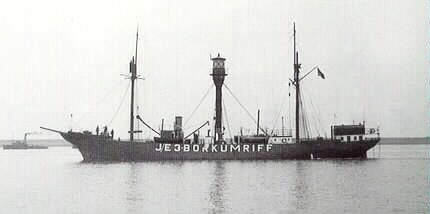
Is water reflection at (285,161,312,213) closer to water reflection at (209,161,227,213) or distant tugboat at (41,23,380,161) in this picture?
water reflection at (209,161,227,213)

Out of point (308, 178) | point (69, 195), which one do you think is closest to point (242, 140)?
point (308, 178)

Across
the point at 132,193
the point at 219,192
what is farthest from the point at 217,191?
the point at 132,193

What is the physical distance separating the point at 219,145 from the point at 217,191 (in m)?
23.9

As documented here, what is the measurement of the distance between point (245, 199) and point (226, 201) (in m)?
1.19

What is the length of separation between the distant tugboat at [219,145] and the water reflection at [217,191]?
32.5ft

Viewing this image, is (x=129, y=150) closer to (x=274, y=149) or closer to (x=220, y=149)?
(x=220, y=149)

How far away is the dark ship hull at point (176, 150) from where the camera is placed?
53219mm

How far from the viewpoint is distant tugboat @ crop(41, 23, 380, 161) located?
175 feet

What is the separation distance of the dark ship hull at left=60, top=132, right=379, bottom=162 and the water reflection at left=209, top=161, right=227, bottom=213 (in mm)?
9730

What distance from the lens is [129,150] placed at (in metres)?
53.5

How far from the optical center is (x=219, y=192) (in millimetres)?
30094

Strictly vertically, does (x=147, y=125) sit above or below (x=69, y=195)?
above

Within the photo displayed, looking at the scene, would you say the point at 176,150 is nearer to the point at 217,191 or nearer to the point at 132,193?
the point at 217,191

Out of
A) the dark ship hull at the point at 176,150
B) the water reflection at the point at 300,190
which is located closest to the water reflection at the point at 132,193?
the water reflection at the point at 300,190
